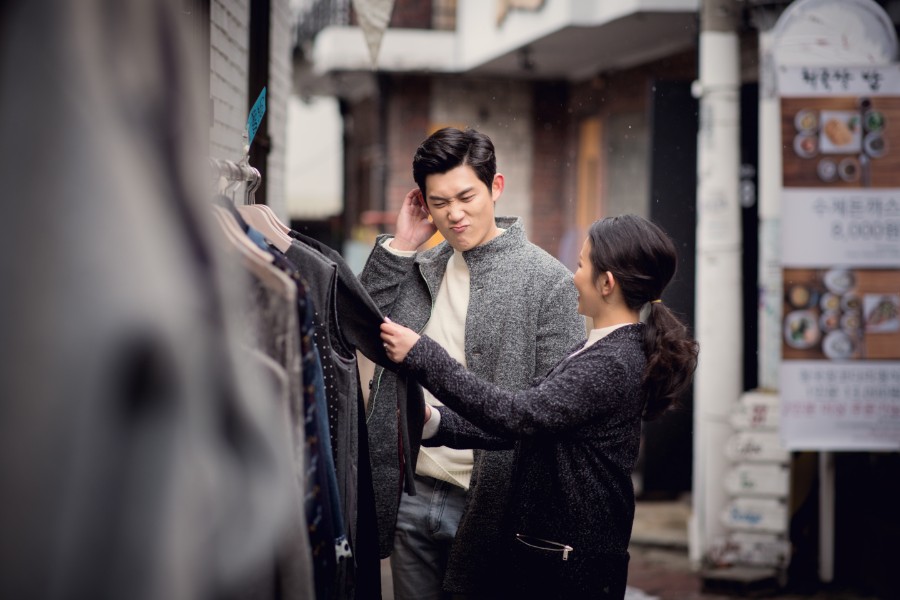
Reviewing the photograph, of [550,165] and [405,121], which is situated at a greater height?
[405,121]

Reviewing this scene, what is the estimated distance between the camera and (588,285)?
8.06 feet

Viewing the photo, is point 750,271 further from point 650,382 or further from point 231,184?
point 231,184

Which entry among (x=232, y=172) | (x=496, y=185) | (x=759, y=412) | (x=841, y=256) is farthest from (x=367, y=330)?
(x=759, y=412)

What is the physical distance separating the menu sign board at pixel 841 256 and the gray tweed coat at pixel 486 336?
2.47 m

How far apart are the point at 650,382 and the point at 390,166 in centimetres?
1081

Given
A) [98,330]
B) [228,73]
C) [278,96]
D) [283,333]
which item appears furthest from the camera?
[278,96]

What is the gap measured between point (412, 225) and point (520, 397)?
77 cm

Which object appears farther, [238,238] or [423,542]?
[423,542]

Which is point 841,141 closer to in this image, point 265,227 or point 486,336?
point 486,336

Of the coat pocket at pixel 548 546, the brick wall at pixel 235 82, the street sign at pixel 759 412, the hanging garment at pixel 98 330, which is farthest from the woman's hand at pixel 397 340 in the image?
the street sign at pixel 759 412

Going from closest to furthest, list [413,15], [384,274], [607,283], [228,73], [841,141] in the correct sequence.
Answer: [607,283] → [384,274] → [228,73] → [841,141] → [413,15]

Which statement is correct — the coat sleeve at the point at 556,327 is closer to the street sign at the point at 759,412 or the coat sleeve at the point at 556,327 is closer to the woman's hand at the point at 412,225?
the woman's hand at the point at 412,225

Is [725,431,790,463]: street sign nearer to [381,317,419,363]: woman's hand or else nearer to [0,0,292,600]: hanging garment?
[381,317,419,363]: woman's hand

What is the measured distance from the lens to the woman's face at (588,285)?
2.45 meters
